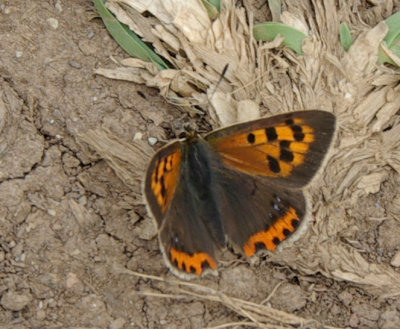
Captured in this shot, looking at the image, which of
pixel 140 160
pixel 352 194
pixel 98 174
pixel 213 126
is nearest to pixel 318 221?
pixel 352 194

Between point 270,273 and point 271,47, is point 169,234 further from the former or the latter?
point 271,47

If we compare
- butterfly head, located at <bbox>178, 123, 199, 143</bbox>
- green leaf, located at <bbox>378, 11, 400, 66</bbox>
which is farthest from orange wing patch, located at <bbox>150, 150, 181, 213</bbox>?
green leaf, located at <bbox>378, 11, 400, 66</bbox>

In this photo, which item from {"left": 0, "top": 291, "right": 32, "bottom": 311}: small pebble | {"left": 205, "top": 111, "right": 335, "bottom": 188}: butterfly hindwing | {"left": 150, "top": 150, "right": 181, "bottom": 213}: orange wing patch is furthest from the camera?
{"left": 0, "top": 291, "right": 32, "bottom": 311}: small pebble

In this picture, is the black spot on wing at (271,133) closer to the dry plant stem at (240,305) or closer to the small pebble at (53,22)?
Result: the dry plant stem at (240,305)

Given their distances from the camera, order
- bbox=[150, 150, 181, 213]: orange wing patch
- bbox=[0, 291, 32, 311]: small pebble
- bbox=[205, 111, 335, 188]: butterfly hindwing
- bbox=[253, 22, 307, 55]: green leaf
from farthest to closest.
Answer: bbox=[253, 22, 307, 55]: green leaf, bbox=[0, 291, 32, 311]: small pebble, bbox=[150, 150, 181, 213]: orange wing patch, bbox=[205, 111, 335, 188]: butterfly hindwing

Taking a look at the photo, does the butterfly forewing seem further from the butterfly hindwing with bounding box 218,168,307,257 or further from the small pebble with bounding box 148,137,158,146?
the small pebble with bounding box 148,137,158,146

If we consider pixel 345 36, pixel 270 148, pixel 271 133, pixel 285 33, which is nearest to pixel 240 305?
pixel 270 148

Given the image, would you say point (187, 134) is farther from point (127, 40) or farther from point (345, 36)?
point (345, 36)
